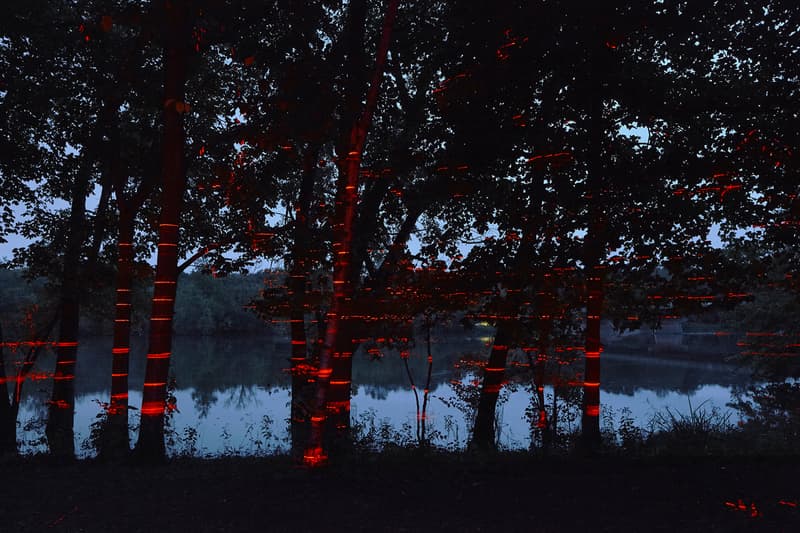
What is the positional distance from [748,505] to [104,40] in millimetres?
15293

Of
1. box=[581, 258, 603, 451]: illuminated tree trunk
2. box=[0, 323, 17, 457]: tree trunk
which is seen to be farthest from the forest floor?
box=[0, 323, 17, 457]: tree trunk

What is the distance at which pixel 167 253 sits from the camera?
29.2 feet

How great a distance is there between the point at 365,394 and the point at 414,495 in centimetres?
2846

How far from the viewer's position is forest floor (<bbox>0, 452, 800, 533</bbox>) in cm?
565

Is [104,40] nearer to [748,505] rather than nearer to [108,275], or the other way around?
[108,275]

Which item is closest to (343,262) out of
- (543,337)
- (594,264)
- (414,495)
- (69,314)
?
(414,495)

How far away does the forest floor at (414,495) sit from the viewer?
18.5ft

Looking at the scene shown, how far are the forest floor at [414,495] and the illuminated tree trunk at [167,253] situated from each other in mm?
833

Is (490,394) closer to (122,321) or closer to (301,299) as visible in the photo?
(301,299)

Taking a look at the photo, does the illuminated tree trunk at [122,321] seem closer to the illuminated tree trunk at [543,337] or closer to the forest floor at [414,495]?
the forest floor at [414,495]

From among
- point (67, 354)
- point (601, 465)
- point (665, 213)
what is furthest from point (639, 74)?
point (67, 354)

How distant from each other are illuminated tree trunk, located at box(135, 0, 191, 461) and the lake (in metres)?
6.63

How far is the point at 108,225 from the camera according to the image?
49.0 ft

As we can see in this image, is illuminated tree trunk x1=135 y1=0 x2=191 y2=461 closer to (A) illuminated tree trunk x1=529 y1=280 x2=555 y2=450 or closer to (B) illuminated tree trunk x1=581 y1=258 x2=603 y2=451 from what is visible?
(A) illuminated tree trunk x1=529 y1=280 x2=555 y2=450
